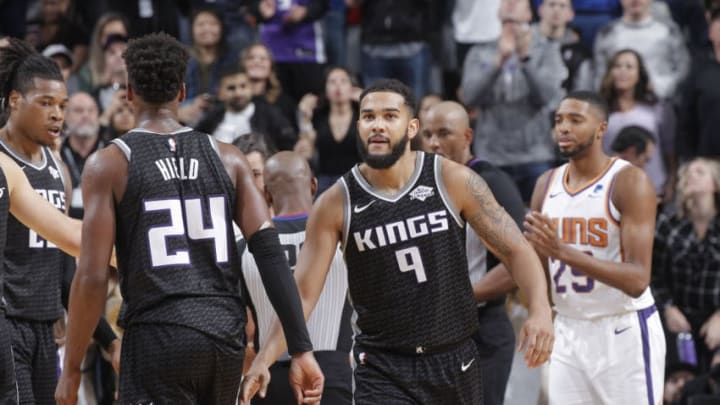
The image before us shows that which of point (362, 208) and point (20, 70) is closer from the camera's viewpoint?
point (362, 208)

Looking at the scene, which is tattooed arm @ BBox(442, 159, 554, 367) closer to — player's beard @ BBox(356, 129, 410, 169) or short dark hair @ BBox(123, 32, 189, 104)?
player's beard @ BBox(356, 129, 410, 169)

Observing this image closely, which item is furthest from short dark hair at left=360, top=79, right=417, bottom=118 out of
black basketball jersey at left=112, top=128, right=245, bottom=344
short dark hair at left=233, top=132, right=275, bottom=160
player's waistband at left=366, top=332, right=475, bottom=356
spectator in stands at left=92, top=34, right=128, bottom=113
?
spectator in stands at left=92, top=34, right=128, bottom=113

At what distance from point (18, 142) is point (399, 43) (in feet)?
19.6

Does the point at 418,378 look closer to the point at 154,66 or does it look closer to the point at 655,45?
the point at 154,66

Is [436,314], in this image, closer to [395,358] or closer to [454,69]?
[395,358]

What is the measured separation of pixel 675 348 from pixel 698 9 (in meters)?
3.91

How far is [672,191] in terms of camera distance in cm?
1086

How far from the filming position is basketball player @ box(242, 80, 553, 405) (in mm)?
5820

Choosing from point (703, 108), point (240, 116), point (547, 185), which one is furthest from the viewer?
point (240, 116)

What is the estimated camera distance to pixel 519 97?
11156 millimetres

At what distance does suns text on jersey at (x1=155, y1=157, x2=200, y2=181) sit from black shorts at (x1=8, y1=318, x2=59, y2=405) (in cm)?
182

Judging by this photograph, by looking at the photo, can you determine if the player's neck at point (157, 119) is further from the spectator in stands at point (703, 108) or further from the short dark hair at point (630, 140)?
the spectator in stands at point (703, 108)

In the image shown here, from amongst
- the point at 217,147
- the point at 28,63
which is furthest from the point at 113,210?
the point at 28,63

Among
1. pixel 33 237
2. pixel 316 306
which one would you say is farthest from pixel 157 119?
pixel 316 306
